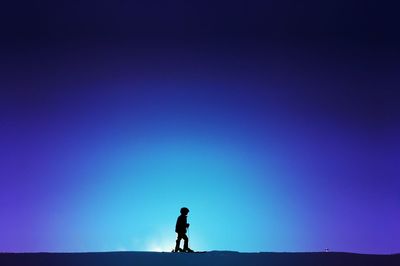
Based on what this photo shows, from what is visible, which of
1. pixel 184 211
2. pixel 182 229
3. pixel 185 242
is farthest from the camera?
pixel 184 211

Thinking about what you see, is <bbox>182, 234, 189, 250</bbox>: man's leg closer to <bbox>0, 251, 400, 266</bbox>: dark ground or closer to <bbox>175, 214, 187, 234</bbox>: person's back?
<bbox>175, 214, 187, 234</bbox>: person's back

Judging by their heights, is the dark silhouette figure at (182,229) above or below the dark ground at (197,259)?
above

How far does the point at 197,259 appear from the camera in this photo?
684 inches

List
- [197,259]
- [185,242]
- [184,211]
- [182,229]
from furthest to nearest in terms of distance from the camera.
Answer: [184,211] < [185,242] < [182,229] < [197,259]

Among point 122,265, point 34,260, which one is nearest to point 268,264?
point 122,265

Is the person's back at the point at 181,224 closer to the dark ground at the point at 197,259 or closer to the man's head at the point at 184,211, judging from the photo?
the man's head at the point at 184,211

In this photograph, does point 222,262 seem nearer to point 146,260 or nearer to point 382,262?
point 146,260

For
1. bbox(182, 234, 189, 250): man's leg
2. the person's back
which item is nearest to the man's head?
the person's back

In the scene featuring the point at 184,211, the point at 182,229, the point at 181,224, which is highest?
the point at 184,211

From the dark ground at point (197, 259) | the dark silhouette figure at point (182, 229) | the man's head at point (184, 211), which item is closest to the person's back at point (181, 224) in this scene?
the dark silhouette figure at point (182, 229)

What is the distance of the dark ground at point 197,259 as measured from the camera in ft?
55.5

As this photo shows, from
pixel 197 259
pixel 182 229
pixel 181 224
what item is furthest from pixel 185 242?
pixel 197 259

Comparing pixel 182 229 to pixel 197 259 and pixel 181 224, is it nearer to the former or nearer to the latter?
pixel 181 224

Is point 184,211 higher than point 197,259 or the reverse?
higher
